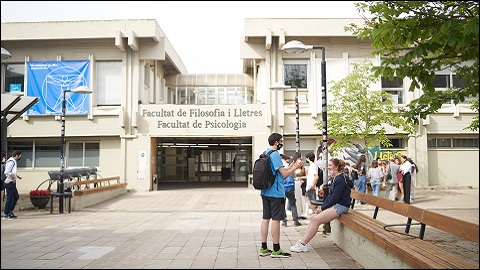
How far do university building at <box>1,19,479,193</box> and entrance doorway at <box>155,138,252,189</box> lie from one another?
16.5 feet

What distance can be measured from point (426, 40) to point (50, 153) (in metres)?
22.4

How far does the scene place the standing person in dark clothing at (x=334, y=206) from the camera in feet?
22.5

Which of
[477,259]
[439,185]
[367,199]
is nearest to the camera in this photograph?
[477,259]

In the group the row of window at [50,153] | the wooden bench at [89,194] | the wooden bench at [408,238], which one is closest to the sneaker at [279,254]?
the wooden bench at [408,238]

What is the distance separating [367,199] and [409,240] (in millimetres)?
2438

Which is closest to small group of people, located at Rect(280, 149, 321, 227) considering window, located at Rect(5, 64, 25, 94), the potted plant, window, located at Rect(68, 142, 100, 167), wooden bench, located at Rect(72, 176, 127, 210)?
wooden bench, located at Rect(72, 176, 127, 210)

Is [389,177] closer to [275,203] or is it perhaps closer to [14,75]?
[275,203]

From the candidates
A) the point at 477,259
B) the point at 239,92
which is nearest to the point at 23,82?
the point at 239,92

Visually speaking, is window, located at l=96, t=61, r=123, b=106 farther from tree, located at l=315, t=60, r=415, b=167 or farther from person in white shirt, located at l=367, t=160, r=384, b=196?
person in white shirt, located at l=367, t=160, r=384, b=196

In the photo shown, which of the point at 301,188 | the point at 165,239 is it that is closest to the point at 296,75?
the point at 301,188

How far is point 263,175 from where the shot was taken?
21.2ft

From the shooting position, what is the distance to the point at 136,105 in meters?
22.7

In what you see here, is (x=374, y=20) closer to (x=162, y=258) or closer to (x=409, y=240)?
(x=409, y=240)

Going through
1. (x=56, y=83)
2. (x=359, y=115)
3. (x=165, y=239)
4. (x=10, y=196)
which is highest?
(x=56, y=83)
